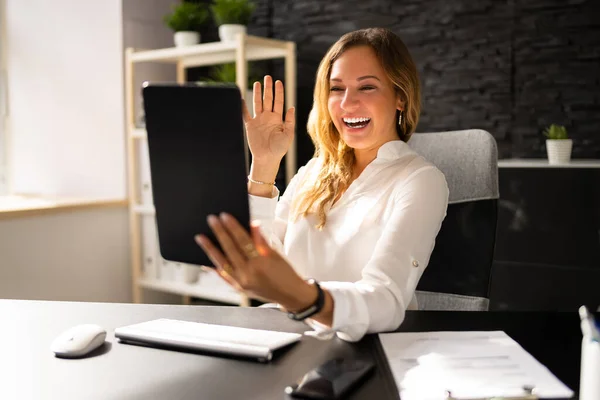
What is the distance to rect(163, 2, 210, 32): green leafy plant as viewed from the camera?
3426 mm

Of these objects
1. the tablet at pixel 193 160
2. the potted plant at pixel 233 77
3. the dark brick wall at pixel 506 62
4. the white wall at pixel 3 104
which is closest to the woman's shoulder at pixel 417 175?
the tablet at pixel 193 160

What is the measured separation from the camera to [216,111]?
0.88 m

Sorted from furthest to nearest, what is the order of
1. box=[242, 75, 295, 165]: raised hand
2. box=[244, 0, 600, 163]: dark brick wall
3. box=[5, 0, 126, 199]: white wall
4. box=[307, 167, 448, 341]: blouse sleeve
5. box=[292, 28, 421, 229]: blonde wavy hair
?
1. box=[5, 0, 126, 199]: white wall
2. box=[244, 0, 600, 163]: dark brick wall
3. box=[292, 28, 421, 229]: blonde wavy hair
4. box=[242, 75, 295, 165]: raised hand
5. box=[307, 167, 448, 341]: blouse sleeve

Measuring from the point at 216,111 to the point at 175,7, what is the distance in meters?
2.85

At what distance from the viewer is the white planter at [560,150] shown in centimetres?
251

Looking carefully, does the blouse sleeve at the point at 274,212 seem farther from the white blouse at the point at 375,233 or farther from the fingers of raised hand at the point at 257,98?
the fingers of raised hand at the point at 257,98

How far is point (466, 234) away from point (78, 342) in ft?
3.16

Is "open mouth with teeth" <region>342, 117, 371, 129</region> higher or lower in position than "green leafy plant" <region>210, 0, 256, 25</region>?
lower

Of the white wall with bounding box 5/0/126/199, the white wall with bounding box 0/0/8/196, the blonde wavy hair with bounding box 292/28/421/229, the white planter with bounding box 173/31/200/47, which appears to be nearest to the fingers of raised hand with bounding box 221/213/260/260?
the blonde wavy hair with bounding box 292/28/421/229

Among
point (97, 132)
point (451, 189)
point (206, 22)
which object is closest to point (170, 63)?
point (206, 22)

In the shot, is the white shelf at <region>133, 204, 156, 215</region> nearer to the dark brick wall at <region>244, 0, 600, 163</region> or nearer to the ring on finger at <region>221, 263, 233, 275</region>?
the dark brick wall at <region>244, 0, 600, 163</region>

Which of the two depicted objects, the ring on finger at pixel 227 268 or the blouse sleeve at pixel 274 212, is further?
the blouse sleeve at pixel 274 212

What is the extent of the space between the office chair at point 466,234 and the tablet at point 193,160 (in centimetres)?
84

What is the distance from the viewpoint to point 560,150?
8.27 ft
